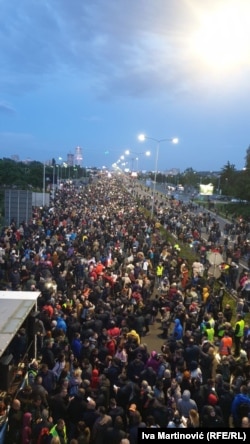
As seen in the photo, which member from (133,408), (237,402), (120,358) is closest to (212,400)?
(237,402)

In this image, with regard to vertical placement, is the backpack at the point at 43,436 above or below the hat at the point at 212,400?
below

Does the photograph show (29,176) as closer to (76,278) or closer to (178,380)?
(76,278)

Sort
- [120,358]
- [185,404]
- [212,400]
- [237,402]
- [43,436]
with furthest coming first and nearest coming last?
[120,358], [237,402], [212,400], [185,404], [43,436]

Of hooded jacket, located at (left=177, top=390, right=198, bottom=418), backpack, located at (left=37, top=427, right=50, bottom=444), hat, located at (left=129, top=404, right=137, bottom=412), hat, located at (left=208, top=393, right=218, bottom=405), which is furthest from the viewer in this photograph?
hat, located at (left=208, top=393, right=218, bottom=405)

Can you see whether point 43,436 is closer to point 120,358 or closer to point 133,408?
point 133,408

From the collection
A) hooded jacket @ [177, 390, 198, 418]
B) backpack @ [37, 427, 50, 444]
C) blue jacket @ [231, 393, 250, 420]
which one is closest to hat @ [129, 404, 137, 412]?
hooded jacket @ [177, 390, 198, 418]

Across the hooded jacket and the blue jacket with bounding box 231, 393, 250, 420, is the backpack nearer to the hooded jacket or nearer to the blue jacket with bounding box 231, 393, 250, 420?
Result: the hooded jacket

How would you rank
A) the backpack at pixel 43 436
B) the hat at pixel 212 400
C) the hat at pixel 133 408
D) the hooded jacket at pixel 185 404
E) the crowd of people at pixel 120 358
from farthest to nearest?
the hat at pixel 212 400, the hooded jacket at pixel 185 404, the crowd of people at pixel 120 358, the hat at pixel 133 408, the backpack at pixel 43 436

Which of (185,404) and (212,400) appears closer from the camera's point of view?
(185,404)

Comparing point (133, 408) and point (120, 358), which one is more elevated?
point (133, 408)

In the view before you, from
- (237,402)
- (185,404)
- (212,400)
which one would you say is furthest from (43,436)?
(237,402)

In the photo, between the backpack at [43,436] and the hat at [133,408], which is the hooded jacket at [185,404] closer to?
the hat at [133,408]

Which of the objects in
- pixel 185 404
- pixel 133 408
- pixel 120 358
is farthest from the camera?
pixel 120 358

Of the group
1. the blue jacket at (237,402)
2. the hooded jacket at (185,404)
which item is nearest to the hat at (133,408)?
the hooded jacket at (185,404)
